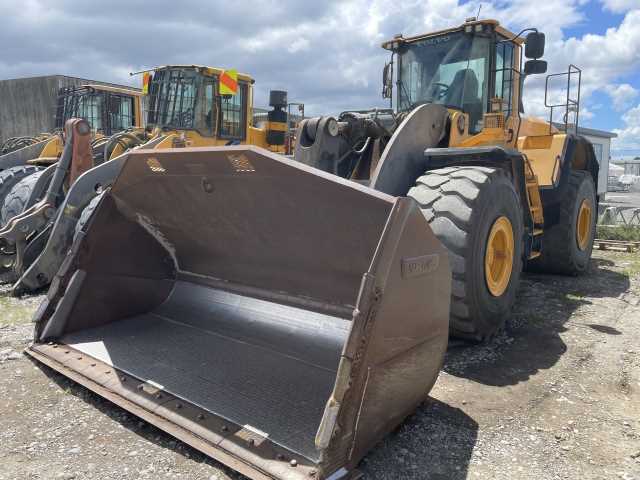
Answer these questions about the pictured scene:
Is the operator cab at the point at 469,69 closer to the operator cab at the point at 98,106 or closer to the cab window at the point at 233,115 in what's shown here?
the cab window at the point at 233,115

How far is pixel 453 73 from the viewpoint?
5516 millimetres

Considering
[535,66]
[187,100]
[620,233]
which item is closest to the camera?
[535,66]

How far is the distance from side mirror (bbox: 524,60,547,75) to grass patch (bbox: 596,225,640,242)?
19.7ft

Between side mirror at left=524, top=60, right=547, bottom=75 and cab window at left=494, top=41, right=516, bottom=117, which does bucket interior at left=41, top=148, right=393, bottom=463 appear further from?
side mirror at left=524, top=60, right=547, bottom=75

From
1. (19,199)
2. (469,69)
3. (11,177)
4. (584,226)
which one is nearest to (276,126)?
(11,177)

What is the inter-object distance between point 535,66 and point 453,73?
0.86 meters

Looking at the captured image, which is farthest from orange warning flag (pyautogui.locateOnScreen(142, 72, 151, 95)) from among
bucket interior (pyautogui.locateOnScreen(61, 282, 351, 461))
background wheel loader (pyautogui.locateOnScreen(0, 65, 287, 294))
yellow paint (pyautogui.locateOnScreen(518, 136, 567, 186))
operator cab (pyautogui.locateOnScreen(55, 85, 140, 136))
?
yellow paint (pyautogui.locateOnScreen(518, 136, 567, 186))

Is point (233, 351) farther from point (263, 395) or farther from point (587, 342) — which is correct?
point (587, 342)

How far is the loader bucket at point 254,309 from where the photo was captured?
7.54 feet

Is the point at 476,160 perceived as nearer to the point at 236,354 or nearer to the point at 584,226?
the point at 236,354

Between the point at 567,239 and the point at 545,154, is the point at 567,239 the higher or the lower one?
the lower one

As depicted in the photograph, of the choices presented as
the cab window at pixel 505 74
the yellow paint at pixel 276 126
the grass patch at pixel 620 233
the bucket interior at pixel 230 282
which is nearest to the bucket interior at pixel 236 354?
the bucket interior at pixel 230 282

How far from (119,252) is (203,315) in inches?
30.3

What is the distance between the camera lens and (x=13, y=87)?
2278cm
